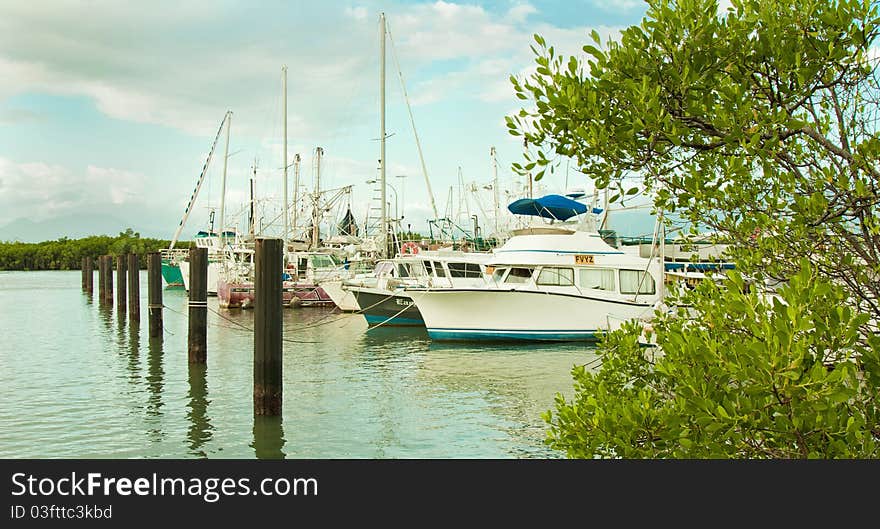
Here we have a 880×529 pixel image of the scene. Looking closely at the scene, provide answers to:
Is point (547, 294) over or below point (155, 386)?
over

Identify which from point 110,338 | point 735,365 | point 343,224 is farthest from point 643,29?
point 343,224

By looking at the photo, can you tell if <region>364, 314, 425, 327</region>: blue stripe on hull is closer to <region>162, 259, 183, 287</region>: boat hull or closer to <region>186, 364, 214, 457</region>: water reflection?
<region>186, 364, 214, 457</region>: water reflection

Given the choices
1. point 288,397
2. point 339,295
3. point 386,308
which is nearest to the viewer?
point 288,397

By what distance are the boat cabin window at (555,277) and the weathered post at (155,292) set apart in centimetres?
1236

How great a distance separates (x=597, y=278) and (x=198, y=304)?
42.5 ft

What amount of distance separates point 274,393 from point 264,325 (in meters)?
1.23

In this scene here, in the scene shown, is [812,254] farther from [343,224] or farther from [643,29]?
[343,224]

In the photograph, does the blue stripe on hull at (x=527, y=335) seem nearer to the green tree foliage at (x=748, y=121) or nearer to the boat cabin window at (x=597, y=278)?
the boat cabin window at (x=597, y=278)

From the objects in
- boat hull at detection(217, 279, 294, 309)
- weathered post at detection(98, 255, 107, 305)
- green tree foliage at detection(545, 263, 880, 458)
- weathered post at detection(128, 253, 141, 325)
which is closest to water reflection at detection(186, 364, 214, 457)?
green tree foliage at detection(545, 263, 880, 458)

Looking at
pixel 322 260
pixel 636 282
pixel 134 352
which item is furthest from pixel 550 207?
pixel 322 260

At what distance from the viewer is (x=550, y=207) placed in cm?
2808

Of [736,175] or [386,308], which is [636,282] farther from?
[736,175]

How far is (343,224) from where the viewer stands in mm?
56312

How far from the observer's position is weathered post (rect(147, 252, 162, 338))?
2370cm
